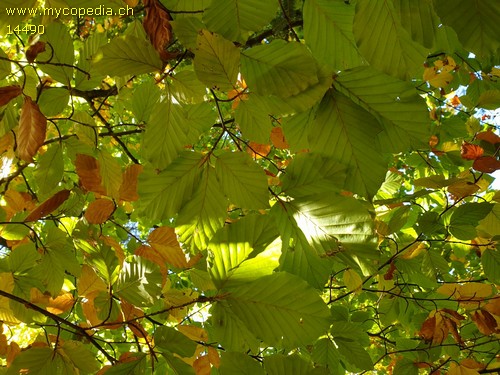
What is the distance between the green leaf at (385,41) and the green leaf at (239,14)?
4.3 inches

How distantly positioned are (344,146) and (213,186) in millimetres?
219

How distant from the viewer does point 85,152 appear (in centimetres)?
118

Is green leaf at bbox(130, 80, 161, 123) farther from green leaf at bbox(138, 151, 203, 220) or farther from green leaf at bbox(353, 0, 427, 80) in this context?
green leaf at bbox(353, 0, 427, 80)

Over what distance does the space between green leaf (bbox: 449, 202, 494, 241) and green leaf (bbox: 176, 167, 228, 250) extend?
0.90 m

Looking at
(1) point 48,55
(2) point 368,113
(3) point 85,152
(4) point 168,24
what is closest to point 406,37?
(2) point 368,113

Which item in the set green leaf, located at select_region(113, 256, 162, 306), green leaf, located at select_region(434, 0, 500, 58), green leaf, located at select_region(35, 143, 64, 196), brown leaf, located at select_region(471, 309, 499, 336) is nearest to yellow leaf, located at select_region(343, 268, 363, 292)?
brown leaf, located at select_region(471, 309, 499, 336)

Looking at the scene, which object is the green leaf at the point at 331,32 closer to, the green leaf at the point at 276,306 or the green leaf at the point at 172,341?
the green leaf at the point at 276,306

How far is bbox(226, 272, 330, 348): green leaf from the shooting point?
0.50 meters

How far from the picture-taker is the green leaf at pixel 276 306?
502 millimetres

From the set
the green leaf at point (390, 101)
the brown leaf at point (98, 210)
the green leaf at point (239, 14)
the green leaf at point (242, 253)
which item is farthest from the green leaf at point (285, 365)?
the brown leaf at point (98, 210)

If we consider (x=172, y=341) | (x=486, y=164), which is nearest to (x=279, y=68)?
(x=172, y=341)

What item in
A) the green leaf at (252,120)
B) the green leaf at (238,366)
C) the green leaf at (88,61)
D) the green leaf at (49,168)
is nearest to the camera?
the green leaf at (238,366)

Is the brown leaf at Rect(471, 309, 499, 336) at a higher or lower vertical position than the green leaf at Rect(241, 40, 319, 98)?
lower

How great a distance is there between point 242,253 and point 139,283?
0.47m
